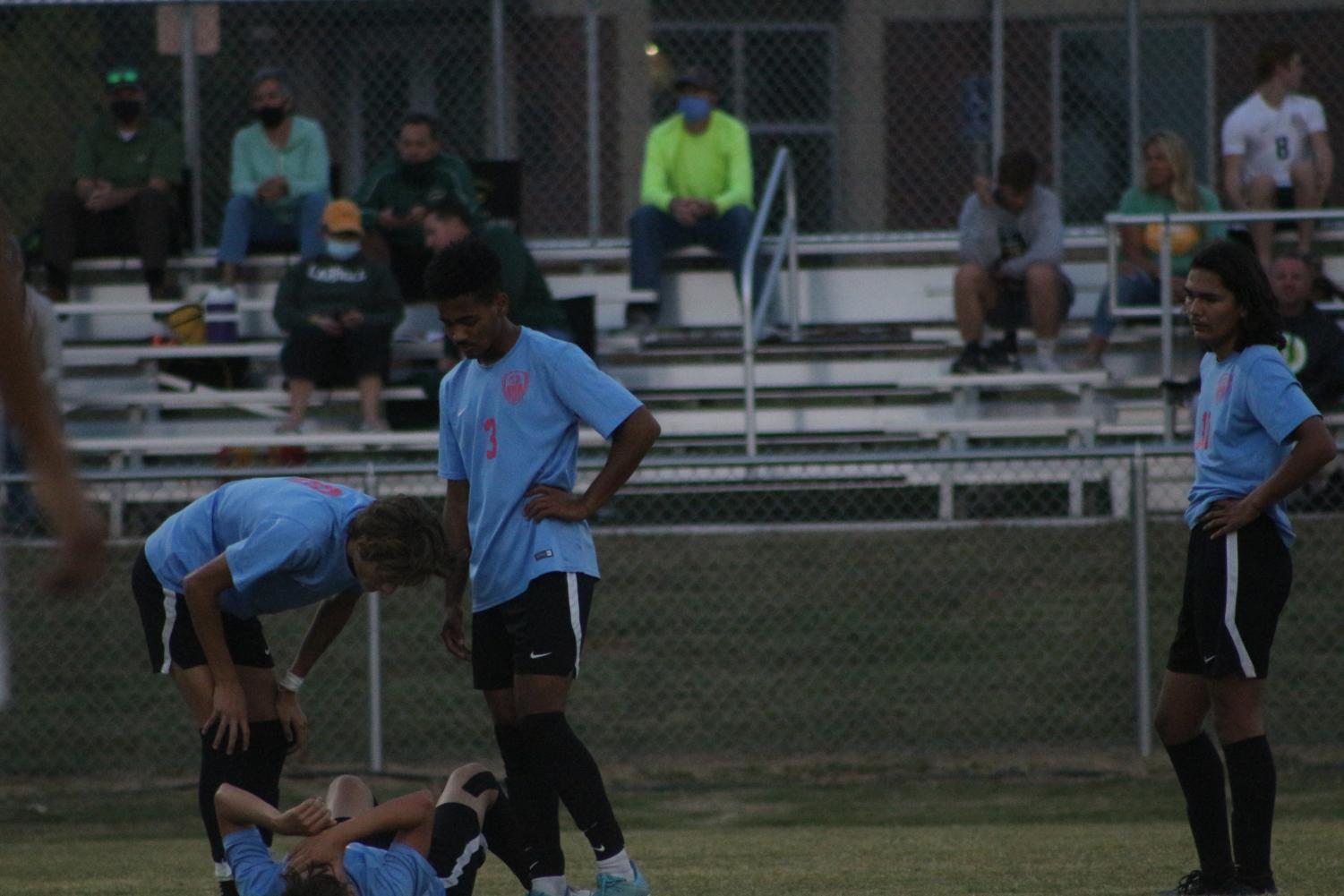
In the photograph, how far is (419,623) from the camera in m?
10.2

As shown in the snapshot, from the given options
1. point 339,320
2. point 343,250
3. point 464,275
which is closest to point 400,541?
point 464,275

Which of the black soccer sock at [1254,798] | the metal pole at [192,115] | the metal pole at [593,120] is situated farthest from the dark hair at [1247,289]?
the metal pole at [192,115]

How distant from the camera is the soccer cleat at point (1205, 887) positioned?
18.0 feet

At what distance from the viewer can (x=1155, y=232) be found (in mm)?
12242

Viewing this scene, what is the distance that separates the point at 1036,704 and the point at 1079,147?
21.2 feet

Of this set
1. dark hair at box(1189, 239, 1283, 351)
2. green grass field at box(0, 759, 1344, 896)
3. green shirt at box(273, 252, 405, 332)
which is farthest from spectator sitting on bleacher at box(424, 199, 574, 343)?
dark hair at box(1189, 239, 1283, 351)

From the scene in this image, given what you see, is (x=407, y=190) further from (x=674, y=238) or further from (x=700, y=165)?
(x=700, y=165)

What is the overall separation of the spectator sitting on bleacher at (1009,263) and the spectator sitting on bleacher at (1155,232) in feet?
1.27

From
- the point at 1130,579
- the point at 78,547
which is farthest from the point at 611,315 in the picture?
the point at 78,547

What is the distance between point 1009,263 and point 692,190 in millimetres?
2309

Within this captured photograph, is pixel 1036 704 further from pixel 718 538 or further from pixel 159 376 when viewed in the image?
pixel 159 376

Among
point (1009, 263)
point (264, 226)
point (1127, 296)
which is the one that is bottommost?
point (1127, 296)

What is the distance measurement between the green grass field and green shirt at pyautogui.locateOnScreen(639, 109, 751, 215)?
524 centimetres

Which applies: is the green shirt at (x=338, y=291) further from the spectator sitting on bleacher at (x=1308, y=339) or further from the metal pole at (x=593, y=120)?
the spectator sitting on bleacher at (x=1308, y=339)
